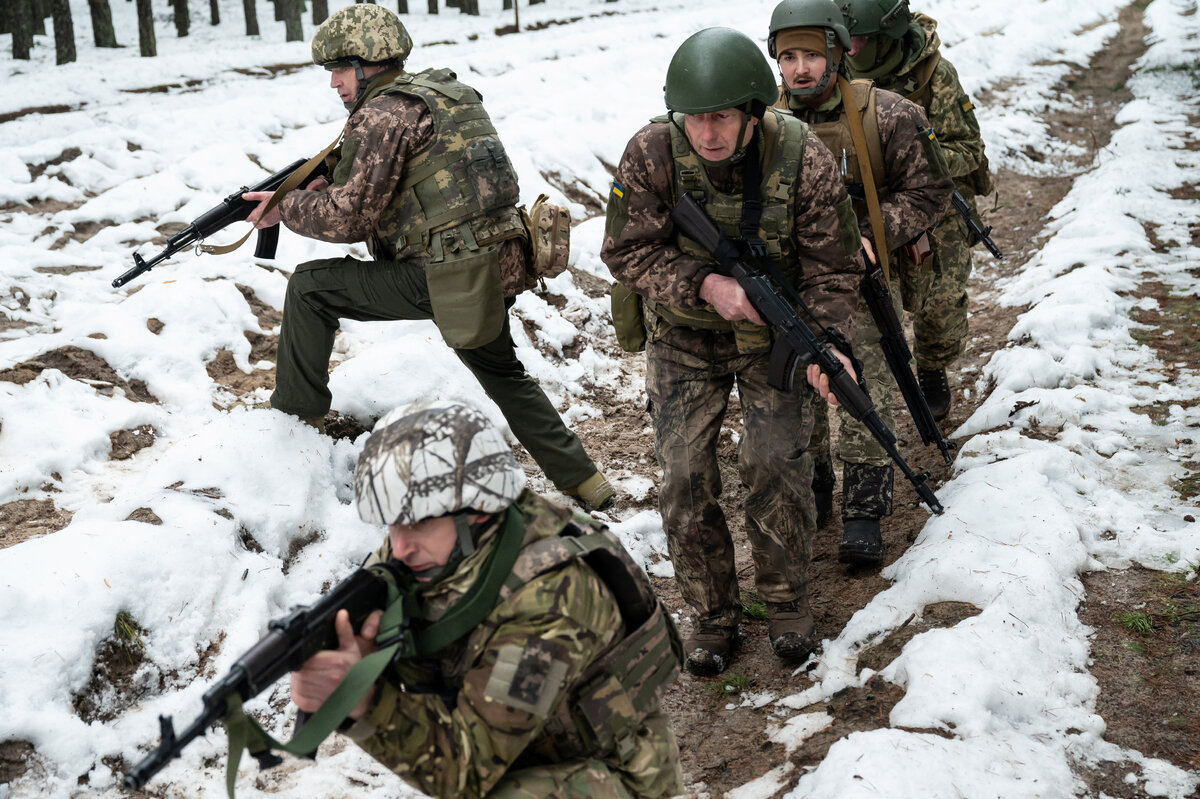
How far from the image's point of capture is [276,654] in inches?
87.5

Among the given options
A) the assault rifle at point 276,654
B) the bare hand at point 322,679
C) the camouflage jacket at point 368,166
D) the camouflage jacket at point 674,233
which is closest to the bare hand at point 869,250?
the camouflage jacket at point 674,233

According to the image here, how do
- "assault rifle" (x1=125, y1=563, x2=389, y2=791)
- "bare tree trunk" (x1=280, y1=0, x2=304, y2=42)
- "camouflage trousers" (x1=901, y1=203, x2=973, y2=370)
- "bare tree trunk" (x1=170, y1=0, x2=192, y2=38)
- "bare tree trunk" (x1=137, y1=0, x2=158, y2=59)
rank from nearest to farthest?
"assault rifle" (x1=125, y1=563, x2=389, y2=791) → "camouflage trousers" (x1=901, y1=203, x2=973, y2=370) → "bare tree trunk" (x1=137, y1=0, x2=158, y2=59) → "bare tree trunk" (x1=280, y1=0, x2=304, y2=42) → "bare tree trunk" (x1=170, y1=0, x2=192, y2=38)

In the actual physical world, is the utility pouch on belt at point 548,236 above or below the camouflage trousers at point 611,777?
above

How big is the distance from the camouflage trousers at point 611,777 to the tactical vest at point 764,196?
1812mm

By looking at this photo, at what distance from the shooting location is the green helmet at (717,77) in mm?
3740

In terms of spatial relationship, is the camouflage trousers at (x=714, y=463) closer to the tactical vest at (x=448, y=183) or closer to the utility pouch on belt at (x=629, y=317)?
the utility pouch on belt at (x=629, y=317)

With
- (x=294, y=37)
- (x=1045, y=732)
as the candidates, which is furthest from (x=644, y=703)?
(x=294, y=37)

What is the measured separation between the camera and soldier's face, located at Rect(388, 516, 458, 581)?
98.8 inches

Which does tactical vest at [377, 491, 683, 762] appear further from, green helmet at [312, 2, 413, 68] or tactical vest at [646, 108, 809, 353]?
green helmet at [312, 2, 413, 68]

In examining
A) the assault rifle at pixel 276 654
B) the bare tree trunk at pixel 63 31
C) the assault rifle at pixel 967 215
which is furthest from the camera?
the bare tree trunk at pixel 63 31

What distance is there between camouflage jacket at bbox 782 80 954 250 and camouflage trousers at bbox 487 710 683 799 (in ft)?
10.5

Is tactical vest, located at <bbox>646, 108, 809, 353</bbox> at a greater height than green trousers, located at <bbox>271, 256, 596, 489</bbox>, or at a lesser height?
greater

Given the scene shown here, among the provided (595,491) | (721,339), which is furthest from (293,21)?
(721,339)

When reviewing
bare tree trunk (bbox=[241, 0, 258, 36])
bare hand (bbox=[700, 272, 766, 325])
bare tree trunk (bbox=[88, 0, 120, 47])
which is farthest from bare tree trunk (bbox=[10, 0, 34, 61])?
bare hand (bbox=[700, 272, 766, 325])
